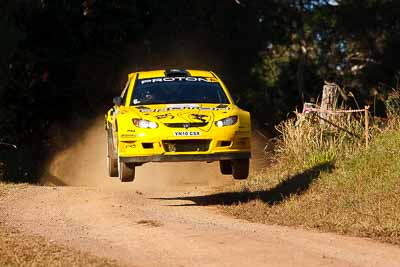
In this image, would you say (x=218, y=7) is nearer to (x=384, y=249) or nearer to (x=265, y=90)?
(x=265, y=90)

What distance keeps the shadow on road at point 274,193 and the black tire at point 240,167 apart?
58 centimetres

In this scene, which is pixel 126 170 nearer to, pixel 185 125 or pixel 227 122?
pixel 185 125

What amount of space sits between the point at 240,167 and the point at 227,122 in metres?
0.91

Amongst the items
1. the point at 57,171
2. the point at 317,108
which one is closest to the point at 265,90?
the point at 57,171

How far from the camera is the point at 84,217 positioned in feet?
46.0

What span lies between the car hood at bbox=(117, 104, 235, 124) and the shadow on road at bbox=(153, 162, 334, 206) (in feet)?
5.29

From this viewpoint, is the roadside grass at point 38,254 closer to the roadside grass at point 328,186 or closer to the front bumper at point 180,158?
the front bumper at point 180,158

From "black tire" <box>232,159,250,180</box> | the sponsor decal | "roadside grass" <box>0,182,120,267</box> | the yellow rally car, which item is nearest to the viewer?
"roadside grass" <box>0,182,120,267</box>

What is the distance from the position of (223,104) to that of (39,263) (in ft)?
19.9

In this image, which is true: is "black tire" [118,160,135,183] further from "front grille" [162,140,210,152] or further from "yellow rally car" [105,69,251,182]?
"front grille" [162,140,210,152]

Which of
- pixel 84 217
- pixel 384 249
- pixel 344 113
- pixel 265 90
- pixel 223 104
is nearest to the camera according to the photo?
pixel 384 249

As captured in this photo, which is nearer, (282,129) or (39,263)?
(39,263)

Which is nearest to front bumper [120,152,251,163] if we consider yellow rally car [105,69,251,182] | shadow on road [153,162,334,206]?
yellow rally car [105,69,251,182]

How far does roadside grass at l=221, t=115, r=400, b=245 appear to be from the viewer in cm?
1298
